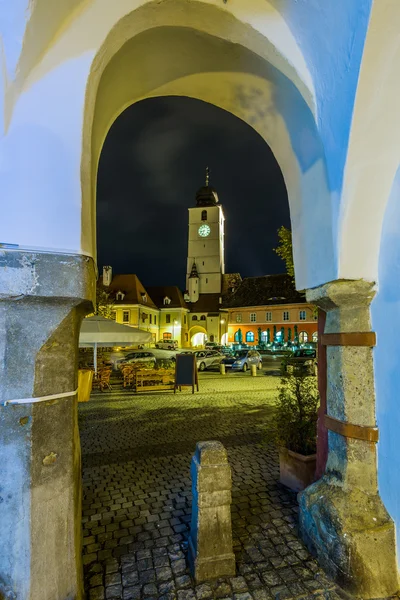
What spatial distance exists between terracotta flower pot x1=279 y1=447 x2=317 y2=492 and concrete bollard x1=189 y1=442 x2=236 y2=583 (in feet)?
5.49

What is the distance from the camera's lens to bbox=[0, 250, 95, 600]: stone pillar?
2.11 metres

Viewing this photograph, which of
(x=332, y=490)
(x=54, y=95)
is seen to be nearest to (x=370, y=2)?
(x=54, y=95)

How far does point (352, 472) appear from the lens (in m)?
2.94

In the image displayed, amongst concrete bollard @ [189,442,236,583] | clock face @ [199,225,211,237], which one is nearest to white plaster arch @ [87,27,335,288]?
concrete bollard @ [189,442,236,583]

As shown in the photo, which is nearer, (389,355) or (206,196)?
(389,355)

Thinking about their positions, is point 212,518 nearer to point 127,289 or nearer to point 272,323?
point 272,323

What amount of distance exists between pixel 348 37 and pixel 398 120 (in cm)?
69

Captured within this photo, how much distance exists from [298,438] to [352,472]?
1.69 metres

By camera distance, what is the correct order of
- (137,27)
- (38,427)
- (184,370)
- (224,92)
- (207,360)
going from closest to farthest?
1. (38,427)
2. (137,27)
3. (224,92)
4. (184,370)
5. (207,360)

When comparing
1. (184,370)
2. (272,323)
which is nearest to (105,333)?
(184,370)

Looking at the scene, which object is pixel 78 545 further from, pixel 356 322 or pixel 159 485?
pixel 356 322

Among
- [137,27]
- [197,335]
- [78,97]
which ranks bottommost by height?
[197,335]

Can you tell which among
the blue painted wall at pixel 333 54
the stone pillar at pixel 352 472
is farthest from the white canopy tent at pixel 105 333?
the blue painted wall at pixel 333 54

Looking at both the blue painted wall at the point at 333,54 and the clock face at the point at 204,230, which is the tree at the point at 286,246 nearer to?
the blue painted wall at the point at 333,54
